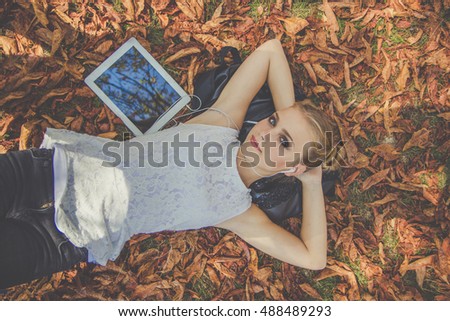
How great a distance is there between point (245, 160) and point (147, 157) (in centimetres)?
62

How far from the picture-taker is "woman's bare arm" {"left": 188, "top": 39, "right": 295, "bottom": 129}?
287 centimetres

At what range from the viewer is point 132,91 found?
3.28 m

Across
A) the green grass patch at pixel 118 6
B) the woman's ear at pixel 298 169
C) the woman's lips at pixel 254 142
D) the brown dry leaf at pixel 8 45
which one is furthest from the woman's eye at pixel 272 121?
the brown dry leaf at pixel 8 45

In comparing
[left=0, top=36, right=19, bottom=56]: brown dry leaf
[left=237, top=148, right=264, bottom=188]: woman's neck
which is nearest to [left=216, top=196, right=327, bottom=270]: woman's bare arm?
[left=237, top=148, right=264, bottom=188]: woman's neck

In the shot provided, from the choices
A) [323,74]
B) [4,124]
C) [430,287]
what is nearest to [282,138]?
[323,74]

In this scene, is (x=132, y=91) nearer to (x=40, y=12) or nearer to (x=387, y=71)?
(x=40, y=12)

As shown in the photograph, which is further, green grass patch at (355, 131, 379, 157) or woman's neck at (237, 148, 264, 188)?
green grass patch at (355, 131, 379, 157)

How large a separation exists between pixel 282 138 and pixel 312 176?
56 cm

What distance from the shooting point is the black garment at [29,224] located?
91.0 inches

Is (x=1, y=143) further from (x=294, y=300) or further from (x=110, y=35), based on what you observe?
(x=294, y=300)

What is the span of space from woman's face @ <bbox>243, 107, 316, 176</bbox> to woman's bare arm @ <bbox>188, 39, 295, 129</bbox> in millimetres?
420

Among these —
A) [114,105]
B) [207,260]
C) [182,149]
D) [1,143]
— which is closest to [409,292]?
[207,260]

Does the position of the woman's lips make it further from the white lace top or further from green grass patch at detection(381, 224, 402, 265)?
green grass patch at detection(381, 224, 402, 265)

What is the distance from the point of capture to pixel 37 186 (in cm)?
249
